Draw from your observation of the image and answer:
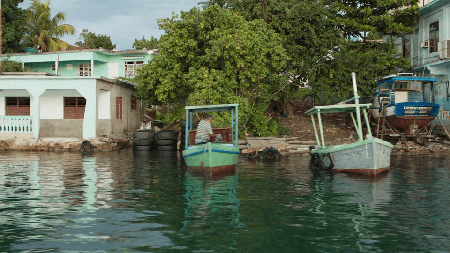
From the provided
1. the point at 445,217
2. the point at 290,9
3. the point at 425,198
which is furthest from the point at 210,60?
the point at 445,217

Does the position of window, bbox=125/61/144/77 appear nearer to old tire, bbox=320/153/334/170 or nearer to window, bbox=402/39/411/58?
window, bbox=402/39/411/58

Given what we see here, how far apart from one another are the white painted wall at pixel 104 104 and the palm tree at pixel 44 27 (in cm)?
1230

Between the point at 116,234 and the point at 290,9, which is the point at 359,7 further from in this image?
the point at 116,234

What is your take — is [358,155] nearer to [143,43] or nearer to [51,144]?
[51,144]

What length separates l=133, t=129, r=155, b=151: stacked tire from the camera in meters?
25.8

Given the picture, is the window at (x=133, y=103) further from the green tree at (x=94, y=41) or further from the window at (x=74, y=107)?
the green tree at (x=94, y=41)

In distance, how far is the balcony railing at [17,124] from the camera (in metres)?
26.3

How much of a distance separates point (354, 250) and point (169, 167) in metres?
11.6

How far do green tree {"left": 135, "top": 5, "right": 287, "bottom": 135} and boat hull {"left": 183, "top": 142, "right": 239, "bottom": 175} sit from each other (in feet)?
25.1

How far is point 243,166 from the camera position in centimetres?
1798

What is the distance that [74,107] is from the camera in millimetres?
28328

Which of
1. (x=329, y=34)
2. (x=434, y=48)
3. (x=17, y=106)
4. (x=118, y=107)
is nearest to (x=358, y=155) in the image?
(x=329, y=34)

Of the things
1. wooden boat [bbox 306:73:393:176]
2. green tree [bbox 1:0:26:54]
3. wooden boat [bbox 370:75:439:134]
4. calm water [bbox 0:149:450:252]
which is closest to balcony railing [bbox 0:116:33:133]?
calm water [bbox 0:149:450:252]

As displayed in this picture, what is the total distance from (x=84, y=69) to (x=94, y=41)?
1736 cm
